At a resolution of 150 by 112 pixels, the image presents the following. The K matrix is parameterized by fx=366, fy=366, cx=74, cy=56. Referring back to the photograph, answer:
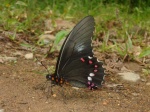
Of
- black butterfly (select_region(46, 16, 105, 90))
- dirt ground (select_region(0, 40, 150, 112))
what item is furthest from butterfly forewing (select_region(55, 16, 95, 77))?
dirt ground (select_region(0, 40, 150, 112))

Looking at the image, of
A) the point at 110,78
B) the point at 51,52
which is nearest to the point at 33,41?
the point at 51,52

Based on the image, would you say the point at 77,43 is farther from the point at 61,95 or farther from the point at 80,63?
the point at 61,95

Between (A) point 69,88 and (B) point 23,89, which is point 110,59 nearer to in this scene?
(A) point 69,88

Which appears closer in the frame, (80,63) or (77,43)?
(77,43)

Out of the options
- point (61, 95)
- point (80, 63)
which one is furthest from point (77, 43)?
point (61, 95)

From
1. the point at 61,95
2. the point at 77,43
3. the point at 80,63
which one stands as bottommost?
the point at 61,95

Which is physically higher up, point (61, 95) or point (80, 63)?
point (80, 63)

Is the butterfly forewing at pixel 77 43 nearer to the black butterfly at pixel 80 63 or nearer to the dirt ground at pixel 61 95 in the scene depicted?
the black butterfly at pixel 80 63
